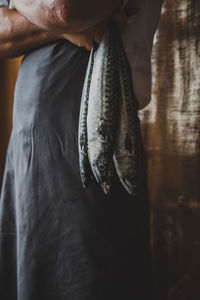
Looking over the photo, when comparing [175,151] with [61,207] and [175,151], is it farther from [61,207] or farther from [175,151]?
[61,207]

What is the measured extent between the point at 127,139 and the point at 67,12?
9.8 inches

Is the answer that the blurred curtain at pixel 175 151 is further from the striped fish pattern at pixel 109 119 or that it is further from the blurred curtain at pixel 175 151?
the striped fish pattern at pixel 109 119

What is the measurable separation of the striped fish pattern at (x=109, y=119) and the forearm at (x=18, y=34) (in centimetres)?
23

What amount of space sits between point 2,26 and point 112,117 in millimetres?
446

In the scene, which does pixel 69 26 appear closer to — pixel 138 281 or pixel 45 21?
pixel 45 21

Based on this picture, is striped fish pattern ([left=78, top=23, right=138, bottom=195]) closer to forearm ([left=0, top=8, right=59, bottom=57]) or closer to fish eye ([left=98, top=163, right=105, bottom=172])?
fish eye ([left=98, top=163, right=105, bottom=172])

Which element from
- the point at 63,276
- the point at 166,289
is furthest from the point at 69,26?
the point at 166,289

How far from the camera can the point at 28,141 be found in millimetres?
752

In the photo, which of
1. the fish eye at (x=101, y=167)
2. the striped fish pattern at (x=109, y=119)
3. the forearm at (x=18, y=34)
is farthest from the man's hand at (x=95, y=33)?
the fish eye at (x=101, y=167)

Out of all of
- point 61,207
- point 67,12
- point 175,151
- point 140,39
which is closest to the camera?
point 67,12

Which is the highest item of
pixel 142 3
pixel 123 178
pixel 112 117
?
pixel 142 3

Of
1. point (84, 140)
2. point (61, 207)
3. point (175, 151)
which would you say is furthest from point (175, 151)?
point (84, 140)

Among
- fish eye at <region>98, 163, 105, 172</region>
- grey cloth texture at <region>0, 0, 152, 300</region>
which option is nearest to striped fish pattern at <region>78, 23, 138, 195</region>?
fish eye at <region>98, 163, 105, 172</region>

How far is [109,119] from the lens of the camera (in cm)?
48
